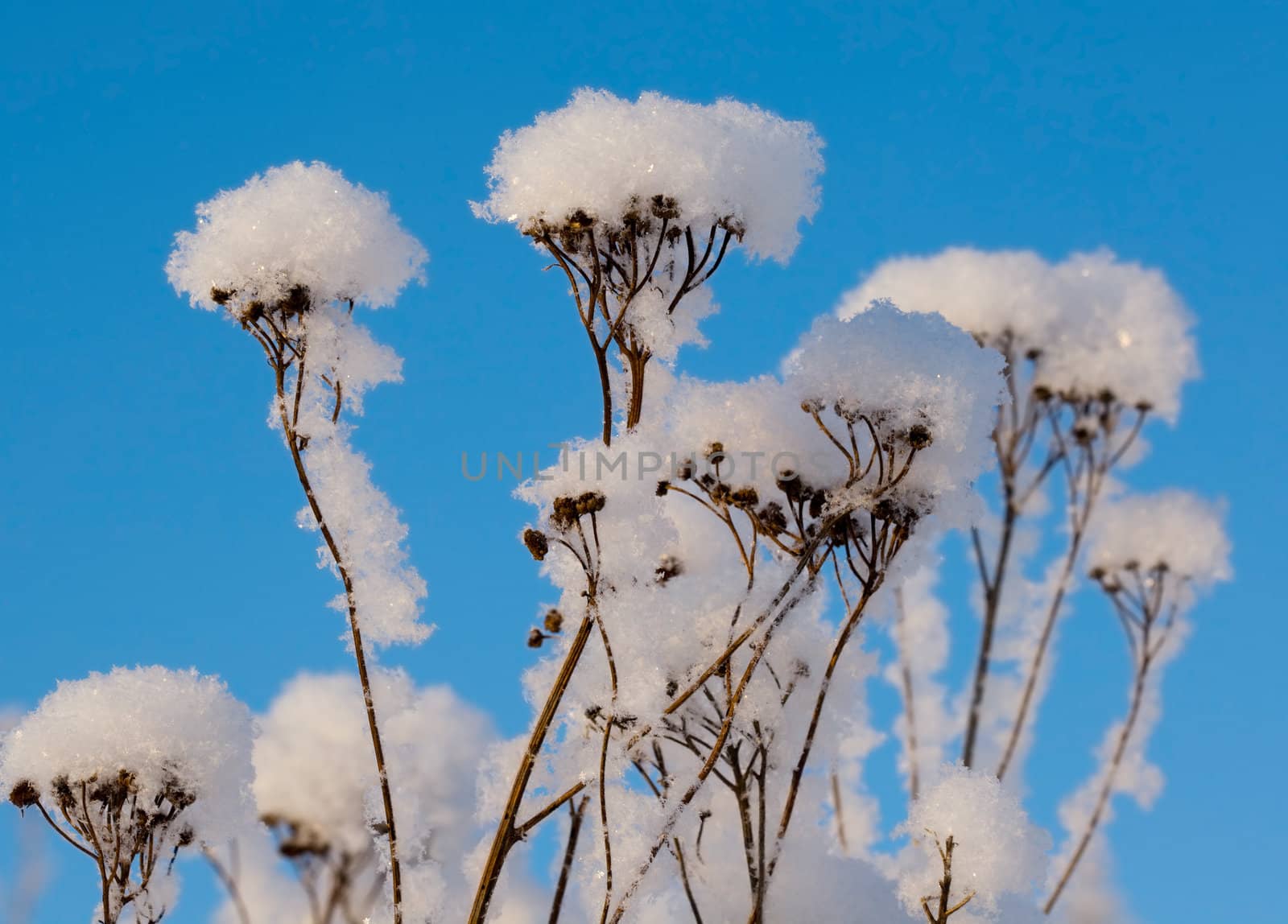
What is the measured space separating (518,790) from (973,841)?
93 centimetres

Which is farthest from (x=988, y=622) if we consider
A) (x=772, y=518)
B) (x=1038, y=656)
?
(x=772, y=518)

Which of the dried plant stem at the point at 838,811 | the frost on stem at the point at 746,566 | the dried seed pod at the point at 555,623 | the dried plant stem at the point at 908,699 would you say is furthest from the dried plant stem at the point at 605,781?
the dried plant stem at the point at 908,699

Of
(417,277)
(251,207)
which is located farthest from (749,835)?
(251,207)

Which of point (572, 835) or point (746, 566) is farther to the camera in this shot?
point (572, 835)

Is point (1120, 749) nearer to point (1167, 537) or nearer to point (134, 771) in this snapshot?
point (1167, 537)

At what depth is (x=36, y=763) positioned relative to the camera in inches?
96.3

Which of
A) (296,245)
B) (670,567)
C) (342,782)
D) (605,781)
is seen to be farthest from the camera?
(342,782)

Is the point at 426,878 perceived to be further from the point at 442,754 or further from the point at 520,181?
the point at 442,754

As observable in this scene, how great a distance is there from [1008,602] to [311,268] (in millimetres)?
3327

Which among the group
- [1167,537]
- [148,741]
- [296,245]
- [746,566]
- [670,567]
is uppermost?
[1167,537]

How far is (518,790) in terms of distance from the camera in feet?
6.43

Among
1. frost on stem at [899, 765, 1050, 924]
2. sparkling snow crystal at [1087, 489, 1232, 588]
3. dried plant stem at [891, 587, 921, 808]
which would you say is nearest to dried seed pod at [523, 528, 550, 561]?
frost on stem at [899, 765, 1050, 924]

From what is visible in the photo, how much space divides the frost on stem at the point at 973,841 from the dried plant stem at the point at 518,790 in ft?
2.70

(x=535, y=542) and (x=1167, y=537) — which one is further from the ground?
(x=1167, y=537)
